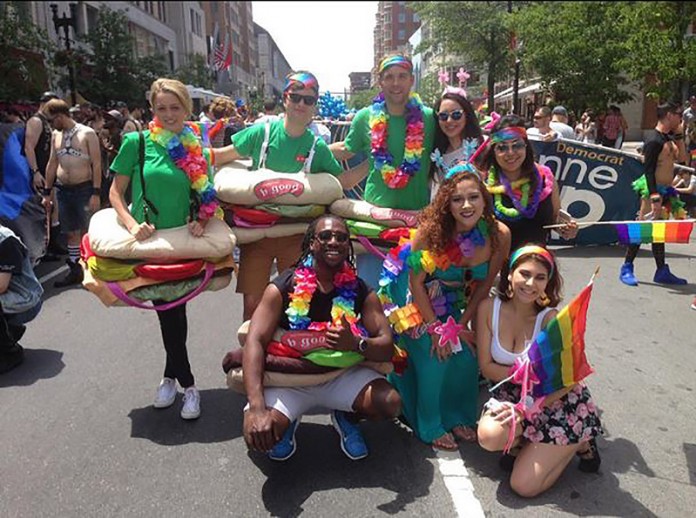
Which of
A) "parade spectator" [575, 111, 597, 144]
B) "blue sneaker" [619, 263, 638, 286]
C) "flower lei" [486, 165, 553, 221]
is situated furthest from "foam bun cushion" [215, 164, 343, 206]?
"parade spectator" [575, 111, 597, 144]

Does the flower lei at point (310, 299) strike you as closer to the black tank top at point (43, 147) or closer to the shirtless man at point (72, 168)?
the shirtless man at point (72, 168)

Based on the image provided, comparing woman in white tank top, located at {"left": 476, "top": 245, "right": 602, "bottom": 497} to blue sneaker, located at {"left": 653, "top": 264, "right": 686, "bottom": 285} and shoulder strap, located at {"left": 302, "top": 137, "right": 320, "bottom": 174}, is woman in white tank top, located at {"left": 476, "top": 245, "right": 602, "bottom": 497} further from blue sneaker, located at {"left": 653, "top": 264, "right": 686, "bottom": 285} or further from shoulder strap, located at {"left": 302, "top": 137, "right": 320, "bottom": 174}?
blue sneaker, located at {"left": 653, "top": 264, "right": 686, "bottom": 285}

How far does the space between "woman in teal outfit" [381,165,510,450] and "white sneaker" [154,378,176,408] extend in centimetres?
134

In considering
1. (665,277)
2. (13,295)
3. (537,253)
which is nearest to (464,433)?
(537,253)

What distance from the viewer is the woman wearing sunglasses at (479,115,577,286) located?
3.22m

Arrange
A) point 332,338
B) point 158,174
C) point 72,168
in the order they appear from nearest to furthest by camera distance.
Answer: point 332,338, point 158,174, point 72,168

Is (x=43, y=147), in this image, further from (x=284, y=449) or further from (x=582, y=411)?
(x=582, y=411)

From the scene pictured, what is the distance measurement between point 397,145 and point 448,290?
35.6 inches

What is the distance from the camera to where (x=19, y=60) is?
11711 mm

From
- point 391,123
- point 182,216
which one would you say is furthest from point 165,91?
point 391,123

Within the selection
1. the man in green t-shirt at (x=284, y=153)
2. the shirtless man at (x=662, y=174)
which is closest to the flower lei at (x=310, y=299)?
the man in green t-shirt at (x=284, y=153)

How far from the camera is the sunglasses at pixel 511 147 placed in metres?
3.21

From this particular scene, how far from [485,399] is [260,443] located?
1583 millimetres

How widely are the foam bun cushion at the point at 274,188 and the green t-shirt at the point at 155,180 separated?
0.24 metres
